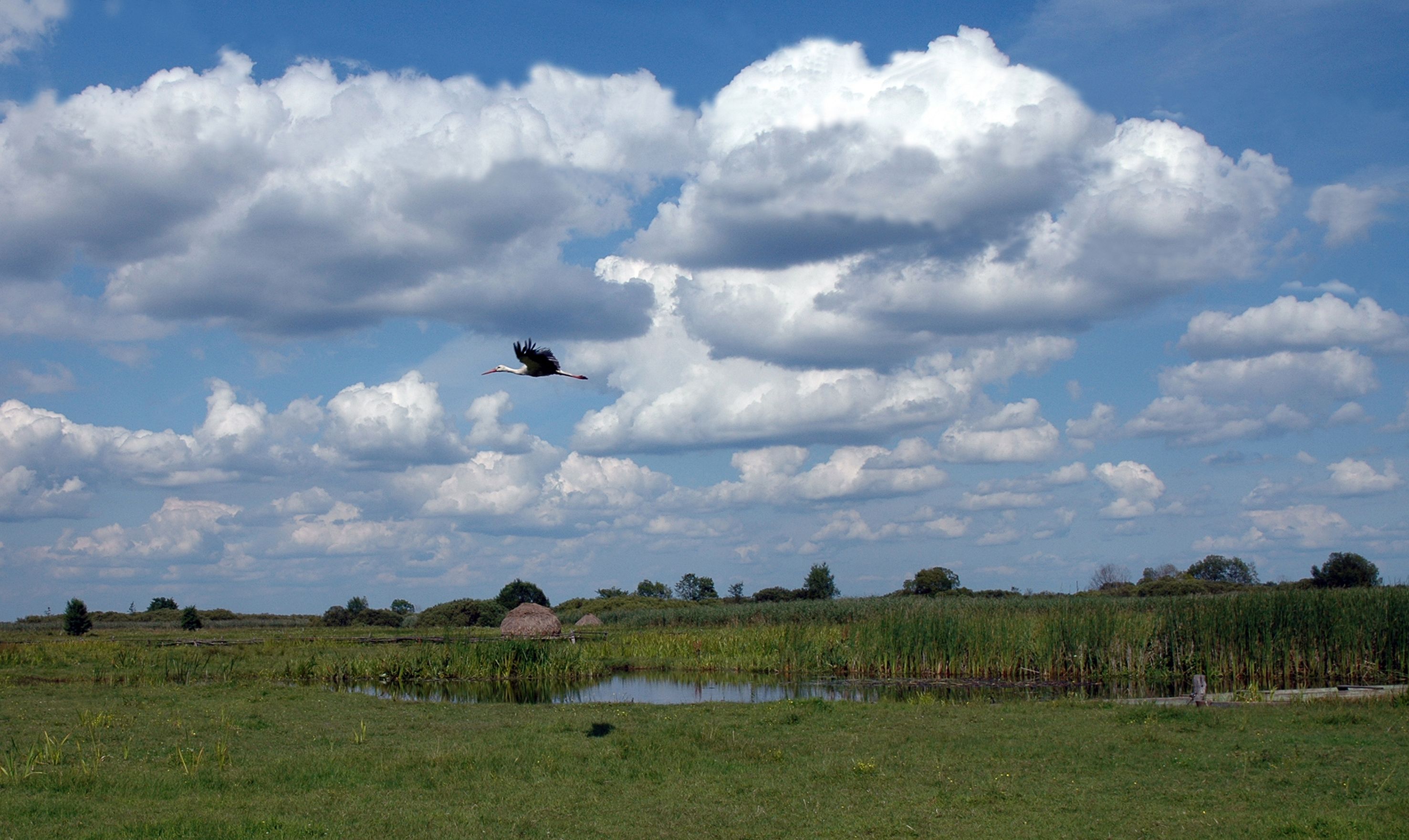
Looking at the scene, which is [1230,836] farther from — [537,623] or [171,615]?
[171,615]

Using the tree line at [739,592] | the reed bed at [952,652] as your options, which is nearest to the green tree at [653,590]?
the tree line at [739,592]

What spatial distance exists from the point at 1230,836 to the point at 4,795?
46.7ft

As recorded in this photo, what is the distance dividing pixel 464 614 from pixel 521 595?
30.3 feet

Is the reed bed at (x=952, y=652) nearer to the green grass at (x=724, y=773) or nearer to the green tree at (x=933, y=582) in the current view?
the green grass at (x=724, y=773)

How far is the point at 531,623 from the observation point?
51438 millimetres

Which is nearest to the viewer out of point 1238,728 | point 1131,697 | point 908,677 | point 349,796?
point 349,796

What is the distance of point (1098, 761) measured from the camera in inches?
561

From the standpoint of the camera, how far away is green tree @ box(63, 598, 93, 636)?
61875mm

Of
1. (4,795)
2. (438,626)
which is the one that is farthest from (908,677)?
(438,626)

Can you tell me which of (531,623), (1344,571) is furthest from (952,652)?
(1344,571)

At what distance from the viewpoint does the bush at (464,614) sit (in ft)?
251

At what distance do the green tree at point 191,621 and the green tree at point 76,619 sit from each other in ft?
28.4

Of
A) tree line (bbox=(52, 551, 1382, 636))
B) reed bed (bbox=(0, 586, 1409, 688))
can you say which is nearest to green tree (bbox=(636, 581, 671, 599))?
tree line (bbox=(52, 551, 1382, 636))

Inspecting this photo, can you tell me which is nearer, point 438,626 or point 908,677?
point 908,677
